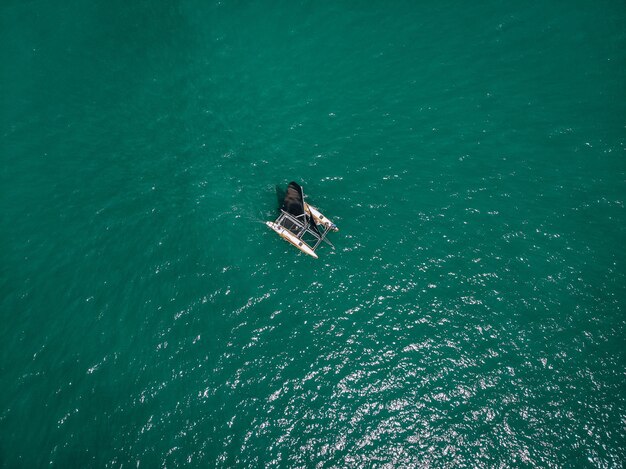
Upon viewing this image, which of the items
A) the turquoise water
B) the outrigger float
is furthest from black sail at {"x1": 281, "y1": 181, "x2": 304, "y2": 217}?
the turquoise water

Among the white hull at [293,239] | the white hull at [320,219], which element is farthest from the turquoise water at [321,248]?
the white hull at [320,219]

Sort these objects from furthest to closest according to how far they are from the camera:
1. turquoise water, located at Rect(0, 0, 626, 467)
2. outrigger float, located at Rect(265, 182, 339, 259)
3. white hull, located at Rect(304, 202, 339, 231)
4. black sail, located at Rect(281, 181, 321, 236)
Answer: white hull, located at Rect(304, 202, 339, 231)
outrigger float, located at Rect(265, 182, 339, 259)
black sail, located at Rect(281, 181, 321, 236)
turquoise water, located at Rect(0, 0, 626, 467)

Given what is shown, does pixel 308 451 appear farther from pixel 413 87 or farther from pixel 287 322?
pixel 413 87

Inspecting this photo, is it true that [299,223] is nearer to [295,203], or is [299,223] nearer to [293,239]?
[293,239]

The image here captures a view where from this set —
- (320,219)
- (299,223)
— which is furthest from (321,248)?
(299,223)

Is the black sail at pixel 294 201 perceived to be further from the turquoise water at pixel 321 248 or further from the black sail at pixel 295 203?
the turquoise water at pixel 321 248

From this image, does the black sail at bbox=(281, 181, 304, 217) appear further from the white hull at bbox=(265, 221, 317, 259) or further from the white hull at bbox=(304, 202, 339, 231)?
the white hull at bbox=(265, 221, 317, 259)
